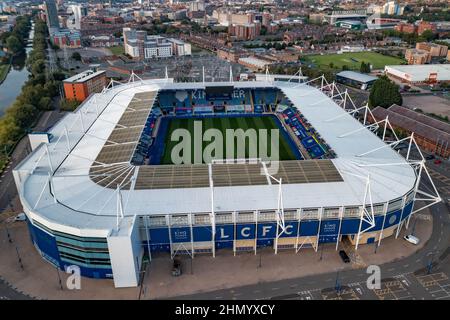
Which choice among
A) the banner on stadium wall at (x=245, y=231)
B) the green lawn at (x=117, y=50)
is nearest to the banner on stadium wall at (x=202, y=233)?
the banner on stadium wall at (x=245, y=231)

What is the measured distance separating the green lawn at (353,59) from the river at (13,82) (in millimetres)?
107644

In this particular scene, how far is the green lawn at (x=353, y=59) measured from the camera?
144 metres

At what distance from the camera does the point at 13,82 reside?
126 meters

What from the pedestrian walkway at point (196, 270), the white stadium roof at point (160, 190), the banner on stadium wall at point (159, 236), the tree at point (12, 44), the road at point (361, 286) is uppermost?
the tree at point (12, 44)

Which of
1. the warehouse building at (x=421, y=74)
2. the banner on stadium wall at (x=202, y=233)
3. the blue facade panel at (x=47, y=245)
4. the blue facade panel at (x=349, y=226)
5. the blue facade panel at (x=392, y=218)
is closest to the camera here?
the blue facade panel at (x=47, y=245)

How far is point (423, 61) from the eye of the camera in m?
139

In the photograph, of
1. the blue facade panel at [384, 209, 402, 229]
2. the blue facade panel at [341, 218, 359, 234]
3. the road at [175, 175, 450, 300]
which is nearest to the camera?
the road at [175, 175, 450, 300]

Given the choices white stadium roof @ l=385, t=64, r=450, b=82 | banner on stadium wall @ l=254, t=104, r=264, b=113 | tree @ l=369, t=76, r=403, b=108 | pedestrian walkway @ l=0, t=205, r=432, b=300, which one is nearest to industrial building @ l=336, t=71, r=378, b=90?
white stadium roof @ l=385, t=64, r=450, b=82

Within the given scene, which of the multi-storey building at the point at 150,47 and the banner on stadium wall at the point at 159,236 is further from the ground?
the multi-storey building at the point at 150,47

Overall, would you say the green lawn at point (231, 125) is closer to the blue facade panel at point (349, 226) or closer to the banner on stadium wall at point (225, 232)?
the blue facade panel at point (349, 226)

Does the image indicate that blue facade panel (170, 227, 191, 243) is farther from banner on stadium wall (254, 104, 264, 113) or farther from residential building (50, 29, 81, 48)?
residential building (50, 29, 81, 48)

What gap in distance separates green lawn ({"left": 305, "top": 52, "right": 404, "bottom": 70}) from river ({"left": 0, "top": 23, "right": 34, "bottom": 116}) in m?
108

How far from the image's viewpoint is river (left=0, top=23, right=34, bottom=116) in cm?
10453

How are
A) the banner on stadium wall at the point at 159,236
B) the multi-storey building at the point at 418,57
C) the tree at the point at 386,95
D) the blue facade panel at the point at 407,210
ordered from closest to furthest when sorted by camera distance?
the banner on stadium wall at the point at 159,236
the blue facade panel at the point at 407,210
the tree at the point at 386,95
the multi-storey building at the point at 418,57
